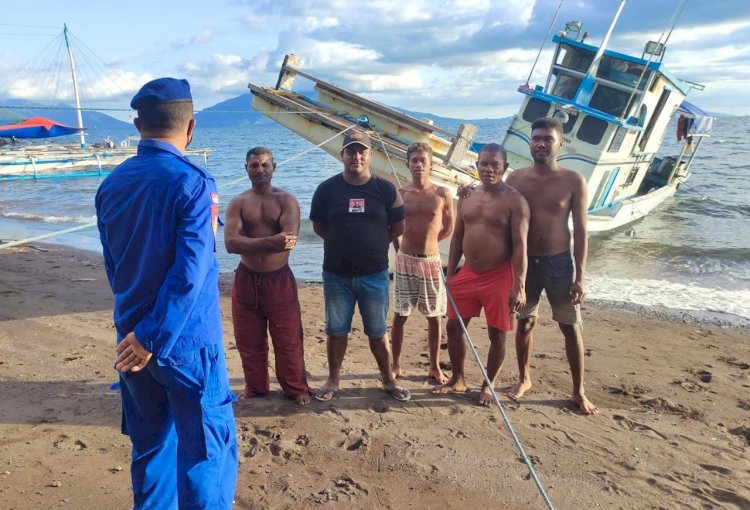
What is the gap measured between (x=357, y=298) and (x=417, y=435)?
1.04m

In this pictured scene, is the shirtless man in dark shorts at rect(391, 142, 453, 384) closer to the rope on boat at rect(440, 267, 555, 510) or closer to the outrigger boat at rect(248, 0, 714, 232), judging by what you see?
the rope on boat at rect(440, 267, 555, 510)

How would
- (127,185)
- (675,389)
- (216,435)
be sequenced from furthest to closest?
(675,389) < (216,435) < (127,185)

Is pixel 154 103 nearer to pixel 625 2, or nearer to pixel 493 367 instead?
pixel 493 367

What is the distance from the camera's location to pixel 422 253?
4.46 m

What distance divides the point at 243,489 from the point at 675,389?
3.65 m

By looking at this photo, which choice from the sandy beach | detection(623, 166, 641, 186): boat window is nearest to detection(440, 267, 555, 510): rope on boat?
the sandy beach

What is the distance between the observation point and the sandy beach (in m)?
3.00

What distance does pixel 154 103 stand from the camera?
2092 millimetres

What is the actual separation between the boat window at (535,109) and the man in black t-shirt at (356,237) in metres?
8.56

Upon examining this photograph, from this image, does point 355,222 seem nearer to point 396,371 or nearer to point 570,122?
point 396,371

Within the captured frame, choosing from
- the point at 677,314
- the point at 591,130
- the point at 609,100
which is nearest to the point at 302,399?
the point at 677,314

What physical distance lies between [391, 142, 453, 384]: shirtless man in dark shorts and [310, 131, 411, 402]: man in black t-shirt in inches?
15.4

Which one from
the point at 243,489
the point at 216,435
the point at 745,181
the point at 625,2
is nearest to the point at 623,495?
the point at 243,489

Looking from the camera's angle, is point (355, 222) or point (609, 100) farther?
point (609, 100)
